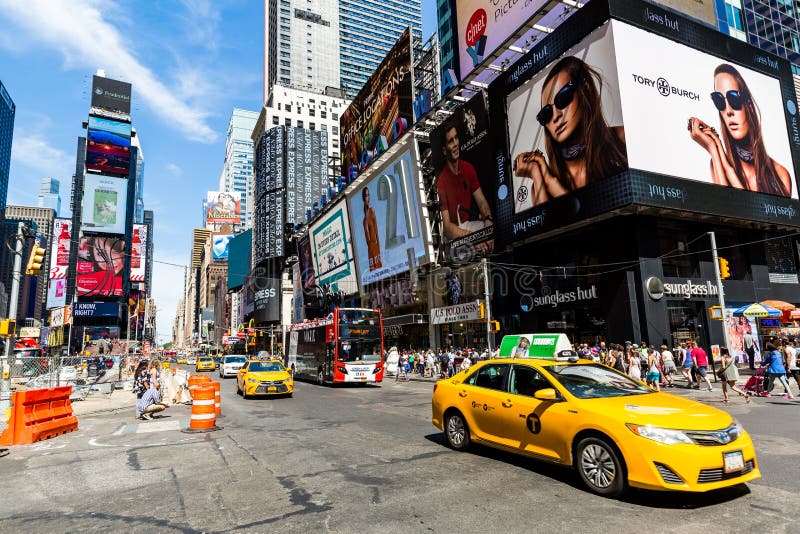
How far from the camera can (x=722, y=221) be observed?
2761 cm

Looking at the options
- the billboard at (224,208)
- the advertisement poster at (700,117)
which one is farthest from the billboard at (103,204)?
the advertisement poster at (700,117)

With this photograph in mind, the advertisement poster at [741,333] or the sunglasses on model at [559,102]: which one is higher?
the sunglasses on model at [559,102]

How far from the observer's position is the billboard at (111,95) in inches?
4530

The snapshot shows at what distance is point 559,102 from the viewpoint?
26.8 metres

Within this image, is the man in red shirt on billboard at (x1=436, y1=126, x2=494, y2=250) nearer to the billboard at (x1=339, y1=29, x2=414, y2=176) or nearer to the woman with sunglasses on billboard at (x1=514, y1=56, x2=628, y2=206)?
the woman with sunglasses on billboard at (x1=514, y1=56, x2=628, y2=206)

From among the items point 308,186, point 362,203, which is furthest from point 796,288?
point 308,186

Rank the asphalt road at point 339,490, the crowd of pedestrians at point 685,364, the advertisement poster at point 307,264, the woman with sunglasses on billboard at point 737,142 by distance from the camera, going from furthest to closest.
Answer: the advertisement poster at point 307,264
the woman with sunglasses on billboard at point 737,142
the crowd of pedestrians at point 685,364
the asphalt road at point 339,490

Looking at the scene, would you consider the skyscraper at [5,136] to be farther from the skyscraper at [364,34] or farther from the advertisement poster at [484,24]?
the advertisement poster at [484,24]

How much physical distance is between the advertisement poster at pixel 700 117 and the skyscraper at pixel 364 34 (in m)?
123

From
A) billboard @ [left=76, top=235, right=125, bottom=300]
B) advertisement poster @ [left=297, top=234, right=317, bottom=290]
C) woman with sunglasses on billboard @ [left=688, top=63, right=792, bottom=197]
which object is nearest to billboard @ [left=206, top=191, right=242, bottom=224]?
billboard @ [left=76, top=235, right=125, bottom=300]

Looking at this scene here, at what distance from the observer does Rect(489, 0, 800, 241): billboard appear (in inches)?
948

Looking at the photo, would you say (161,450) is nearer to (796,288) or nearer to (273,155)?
(796,288)

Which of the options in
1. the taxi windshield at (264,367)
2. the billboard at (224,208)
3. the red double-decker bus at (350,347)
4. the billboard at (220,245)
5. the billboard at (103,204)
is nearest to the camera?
the taxi windshield at (264,367)

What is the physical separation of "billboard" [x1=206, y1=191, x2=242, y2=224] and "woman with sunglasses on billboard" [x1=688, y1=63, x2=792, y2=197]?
181 metres
